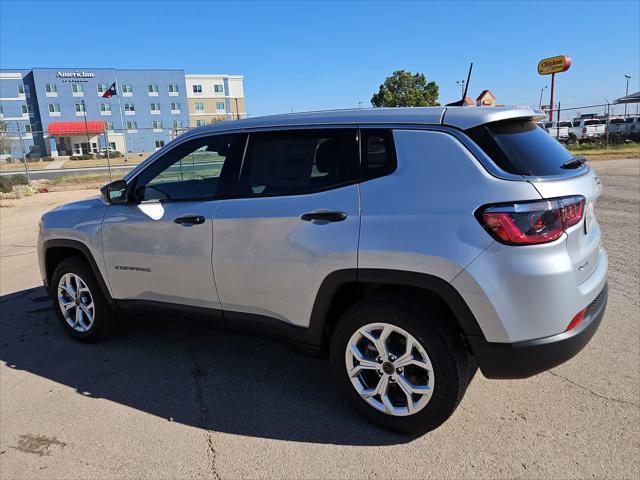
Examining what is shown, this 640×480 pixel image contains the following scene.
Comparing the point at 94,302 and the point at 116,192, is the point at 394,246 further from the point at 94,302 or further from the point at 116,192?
the point at 94,302

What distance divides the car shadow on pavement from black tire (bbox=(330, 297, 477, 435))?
0.42 feet

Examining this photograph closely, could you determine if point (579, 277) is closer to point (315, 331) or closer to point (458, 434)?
point (458, 434)

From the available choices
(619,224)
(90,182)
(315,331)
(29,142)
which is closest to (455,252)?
(315,331)

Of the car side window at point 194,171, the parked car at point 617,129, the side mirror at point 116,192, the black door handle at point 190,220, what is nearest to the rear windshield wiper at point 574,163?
the car side window at point 194,171

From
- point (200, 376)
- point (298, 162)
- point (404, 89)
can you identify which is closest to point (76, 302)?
point (200, 376)

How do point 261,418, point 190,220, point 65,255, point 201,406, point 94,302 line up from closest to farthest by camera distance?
point 261,418 < point 201,406 < point 190,220 < point 94,302 < point 65,255

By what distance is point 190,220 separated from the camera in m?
3.52

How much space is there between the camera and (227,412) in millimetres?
3271

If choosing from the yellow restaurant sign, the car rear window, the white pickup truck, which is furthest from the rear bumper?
the yellow restaurant sign

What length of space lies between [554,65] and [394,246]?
3985cm

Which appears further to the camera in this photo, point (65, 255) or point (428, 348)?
point (65, 255)

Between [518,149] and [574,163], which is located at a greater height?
[518,149]

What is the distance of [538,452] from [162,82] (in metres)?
79.8

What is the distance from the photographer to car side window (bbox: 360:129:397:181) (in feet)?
9.29
